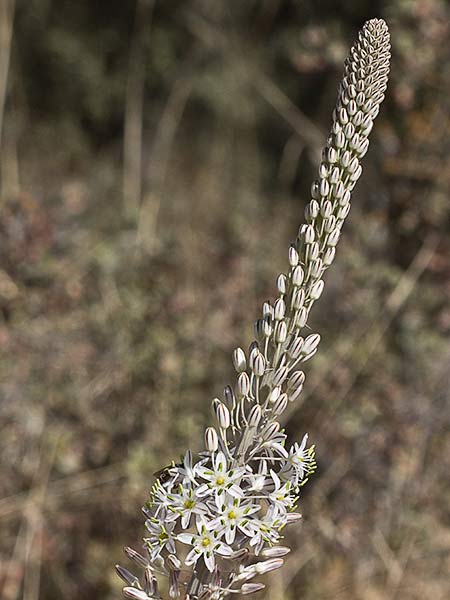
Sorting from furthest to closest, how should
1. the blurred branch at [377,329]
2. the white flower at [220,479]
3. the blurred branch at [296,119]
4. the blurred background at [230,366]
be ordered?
the blurred branch at [296,119]
the blurred branch at [377,329]
the blurred background at [230,366]
the white flower at [220,479]

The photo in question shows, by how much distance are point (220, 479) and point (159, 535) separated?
24cm

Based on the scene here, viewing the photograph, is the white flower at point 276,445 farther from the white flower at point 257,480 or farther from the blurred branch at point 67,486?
the blurred branch at point 67,486

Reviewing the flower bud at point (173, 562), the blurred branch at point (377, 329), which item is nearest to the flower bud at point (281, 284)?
the flower bud at point (173, 562)

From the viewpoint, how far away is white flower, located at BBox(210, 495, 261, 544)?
6.00 ft

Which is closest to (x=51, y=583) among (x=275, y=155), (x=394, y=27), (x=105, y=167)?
(x=394, y=27)

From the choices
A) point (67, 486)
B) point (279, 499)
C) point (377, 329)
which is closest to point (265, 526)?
point (279, 499)

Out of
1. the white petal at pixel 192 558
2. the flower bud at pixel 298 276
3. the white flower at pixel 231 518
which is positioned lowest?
the white petal at pixel 192 558

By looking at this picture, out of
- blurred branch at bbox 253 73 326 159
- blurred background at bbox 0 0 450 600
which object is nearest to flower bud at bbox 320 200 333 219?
blurred background at bbox 0 0 450 600

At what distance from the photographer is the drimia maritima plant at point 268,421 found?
183cm

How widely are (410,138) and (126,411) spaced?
2.41 metres

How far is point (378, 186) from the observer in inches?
191

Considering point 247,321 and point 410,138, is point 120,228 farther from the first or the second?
point 410,138

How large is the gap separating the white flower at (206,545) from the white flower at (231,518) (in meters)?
0.02

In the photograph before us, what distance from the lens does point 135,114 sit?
24.8 ft
